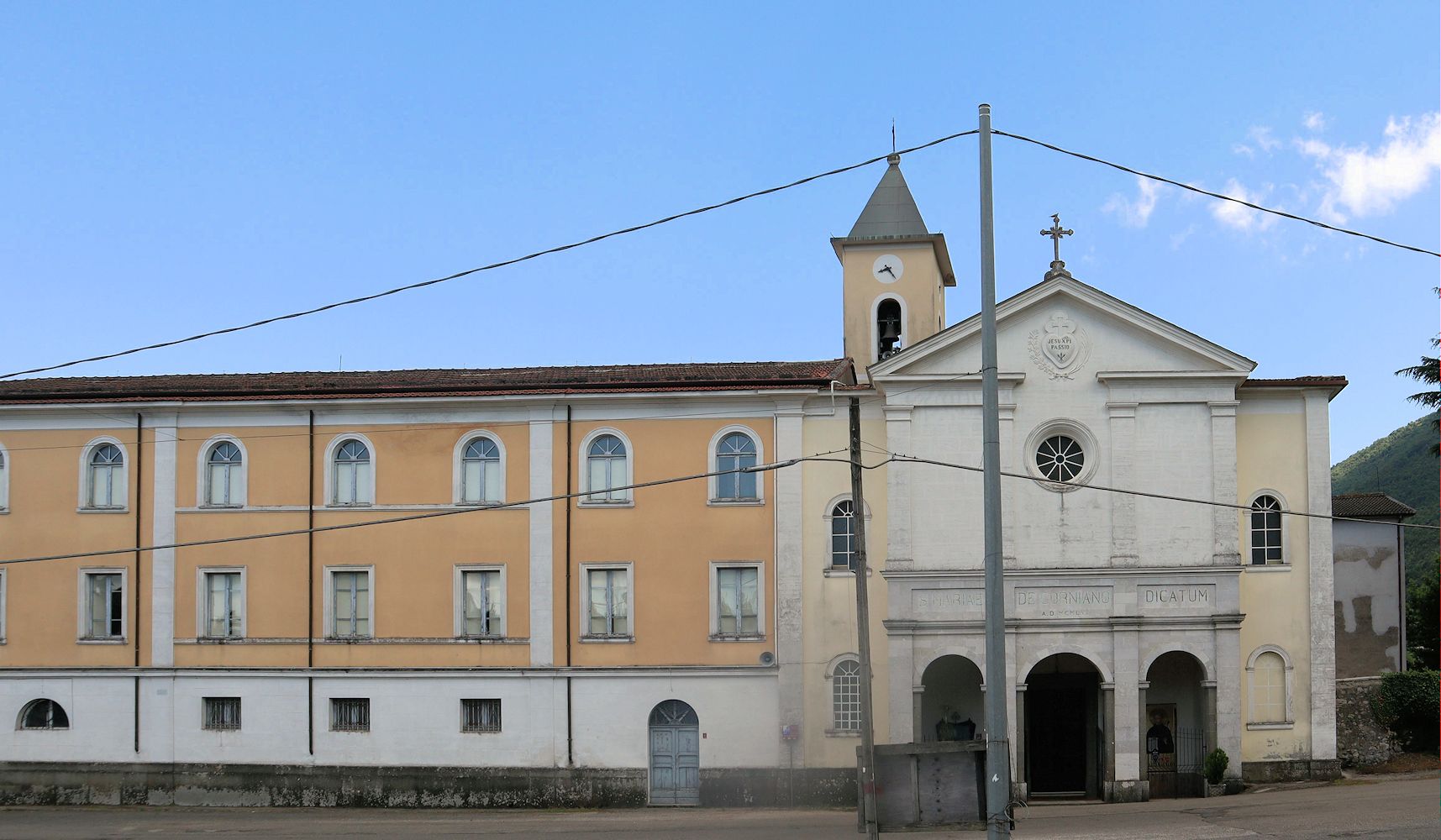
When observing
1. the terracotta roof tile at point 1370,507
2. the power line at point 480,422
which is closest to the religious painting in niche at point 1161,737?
the power line at point 480,422

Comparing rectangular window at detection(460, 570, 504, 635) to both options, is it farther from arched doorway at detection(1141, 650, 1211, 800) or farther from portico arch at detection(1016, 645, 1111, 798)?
arched doorway at detection(1141, 650, 1211, 800)

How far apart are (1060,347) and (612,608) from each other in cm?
1162

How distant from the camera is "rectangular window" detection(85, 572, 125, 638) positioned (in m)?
34.1

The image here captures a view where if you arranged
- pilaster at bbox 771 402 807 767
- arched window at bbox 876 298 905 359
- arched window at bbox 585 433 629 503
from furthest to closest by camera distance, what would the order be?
arched window at bbox 876 298 905 359 < arched window at bbox 585 433 629 503 < pilaster at bbox 771 402 807 767

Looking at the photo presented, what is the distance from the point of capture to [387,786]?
3266 centimetres

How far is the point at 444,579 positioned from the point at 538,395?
4.81 m

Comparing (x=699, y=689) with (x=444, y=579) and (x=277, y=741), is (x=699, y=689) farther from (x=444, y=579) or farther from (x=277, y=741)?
(x=277, y=741)

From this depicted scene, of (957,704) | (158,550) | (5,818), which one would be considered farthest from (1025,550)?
(5,818)

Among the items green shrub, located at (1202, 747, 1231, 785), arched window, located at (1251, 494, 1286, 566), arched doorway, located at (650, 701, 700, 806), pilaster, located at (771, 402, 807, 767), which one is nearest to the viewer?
green shrub, located at (1202, 747, 1231, 785)

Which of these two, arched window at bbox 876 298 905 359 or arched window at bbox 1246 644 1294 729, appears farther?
arched window at bbox 876 298 905 359

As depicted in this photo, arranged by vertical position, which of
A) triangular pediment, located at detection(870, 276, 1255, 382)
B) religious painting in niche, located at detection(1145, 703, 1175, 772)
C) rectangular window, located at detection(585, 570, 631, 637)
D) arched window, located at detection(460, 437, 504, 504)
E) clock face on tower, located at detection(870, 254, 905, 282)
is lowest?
religious painting in niche, located at detection(1145, 703, 1175, 772)

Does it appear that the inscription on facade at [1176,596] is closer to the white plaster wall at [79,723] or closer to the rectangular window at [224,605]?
the rectangular window at [224,605]

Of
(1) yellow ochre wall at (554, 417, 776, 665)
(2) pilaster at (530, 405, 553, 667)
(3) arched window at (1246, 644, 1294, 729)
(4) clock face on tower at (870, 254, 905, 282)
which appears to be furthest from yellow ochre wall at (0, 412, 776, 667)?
(3) arched window at (1246, 644, 1294, 729)

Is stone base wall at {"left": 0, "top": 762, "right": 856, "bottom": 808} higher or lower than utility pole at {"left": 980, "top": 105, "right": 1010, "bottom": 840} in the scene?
lower
